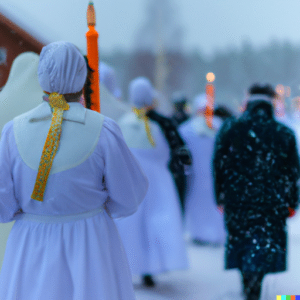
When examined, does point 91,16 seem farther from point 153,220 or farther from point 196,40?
point 196,40

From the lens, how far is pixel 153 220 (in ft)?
11.2

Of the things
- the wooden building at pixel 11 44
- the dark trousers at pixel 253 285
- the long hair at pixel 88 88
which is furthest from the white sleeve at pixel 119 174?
the dark trousers at pixel 253 285

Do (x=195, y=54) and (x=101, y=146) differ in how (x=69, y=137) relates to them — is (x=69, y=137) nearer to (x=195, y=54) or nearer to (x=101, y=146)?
(x=101, y=146)

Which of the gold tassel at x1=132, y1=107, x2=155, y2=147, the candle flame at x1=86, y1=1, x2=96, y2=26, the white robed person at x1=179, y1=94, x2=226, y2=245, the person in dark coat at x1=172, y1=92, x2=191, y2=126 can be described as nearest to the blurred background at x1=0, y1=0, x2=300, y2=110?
the person in dark coat at x1=172, y1=92, x2=191, y2=126

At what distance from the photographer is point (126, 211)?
1.72 metres

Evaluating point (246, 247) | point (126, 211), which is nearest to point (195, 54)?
point (246, 247)

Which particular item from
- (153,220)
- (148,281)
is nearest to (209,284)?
(148,281)

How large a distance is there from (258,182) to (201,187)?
88.7 inches

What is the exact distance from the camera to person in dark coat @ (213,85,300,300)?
2768mm

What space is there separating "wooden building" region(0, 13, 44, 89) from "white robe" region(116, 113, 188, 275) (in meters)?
0.94

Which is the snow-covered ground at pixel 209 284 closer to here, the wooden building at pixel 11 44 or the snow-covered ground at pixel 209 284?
the snow-covered ground at pixel 209 284

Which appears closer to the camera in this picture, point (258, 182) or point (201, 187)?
point (258, 182)

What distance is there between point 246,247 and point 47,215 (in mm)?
1586

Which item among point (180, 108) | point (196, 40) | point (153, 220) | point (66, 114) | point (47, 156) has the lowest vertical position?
point (153, 220)
